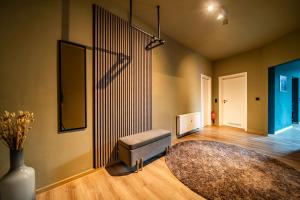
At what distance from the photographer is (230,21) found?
108 inches

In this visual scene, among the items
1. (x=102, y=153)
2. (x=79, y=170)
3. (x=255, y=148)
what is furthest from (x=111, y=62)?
(x=255, y=148)

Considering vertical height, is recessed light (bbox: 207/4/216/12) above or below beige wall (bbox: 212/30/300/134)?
above

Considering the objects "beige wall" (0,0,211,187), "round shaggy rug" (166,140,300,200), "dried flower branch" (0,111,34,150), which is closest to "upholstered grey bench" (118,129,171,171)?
"round shaggy rug" (166,140,300,200)

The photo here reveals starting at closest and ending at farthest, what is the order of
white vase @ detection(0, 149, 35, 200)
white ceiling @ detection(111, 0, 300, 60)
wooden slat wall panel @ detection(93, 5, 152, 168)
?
white vase @ detection(0, 149, 35, 200) < wooden slat wall panel @ detection(93, 5, 152, 168) < white ceiling @ detection(111, 0, 300, 60)

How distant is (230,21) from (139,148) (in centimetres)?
314

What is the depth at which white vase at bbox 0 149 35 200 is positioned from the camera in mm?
1095

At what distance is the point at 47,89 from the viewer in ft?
5.31

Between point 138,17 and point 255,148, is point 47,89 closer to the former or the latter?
point 138,17

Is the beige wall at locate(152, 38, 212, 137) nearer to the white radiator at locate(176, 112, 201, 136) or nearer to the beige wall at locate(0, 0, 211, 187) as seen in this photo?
the white radiator at locate(176, 112, 201, 136)

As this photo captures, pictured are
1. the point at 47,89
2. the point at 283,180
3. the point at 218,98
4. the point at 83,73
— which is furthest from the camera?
the point at 218,98

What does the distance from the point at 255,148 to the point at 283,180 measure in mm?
1296

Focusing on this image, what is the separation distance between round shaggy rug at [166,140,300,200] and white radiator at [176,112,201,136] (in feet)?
2.78

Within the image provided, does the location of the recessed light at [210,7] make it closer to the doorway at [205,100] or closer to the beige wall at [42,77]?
the beige wall at [42,77]

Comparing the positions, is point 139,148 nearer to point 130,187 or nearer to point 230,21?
point 130,187
